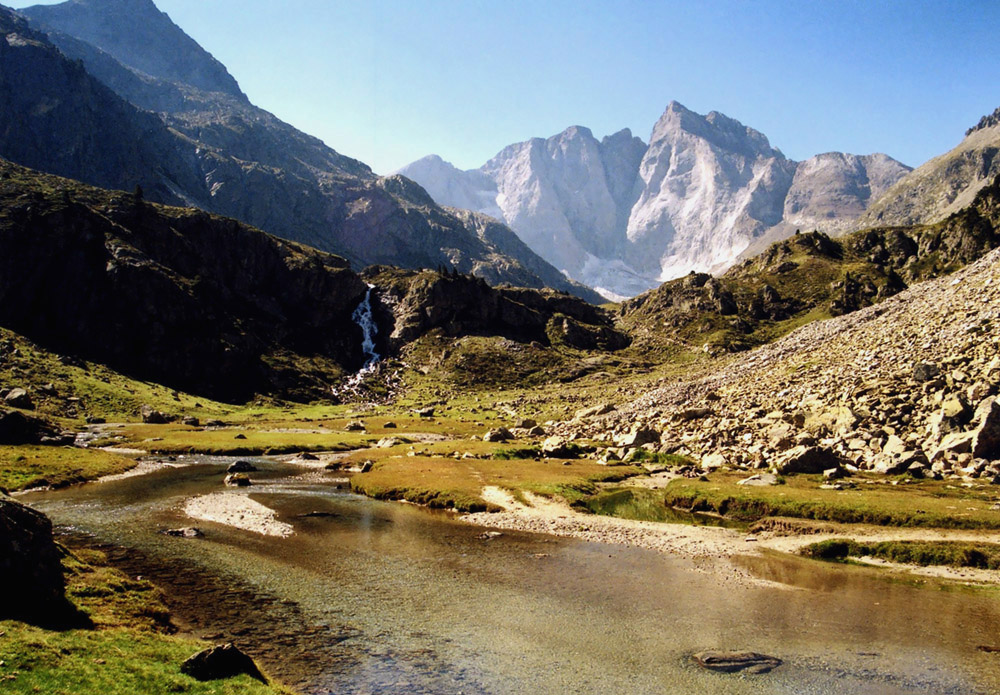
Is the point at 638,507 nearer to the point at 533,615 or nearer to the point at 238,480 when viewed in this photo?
the point at 533,615

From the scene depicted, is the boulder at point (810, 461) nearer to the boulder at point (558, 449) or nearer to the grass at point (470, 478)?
the grass at point (470, 478)

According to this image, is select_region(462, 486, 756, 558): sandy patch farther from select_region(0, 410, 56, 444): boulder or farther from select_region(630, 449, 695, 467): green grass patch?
select_region(0, 410, 56, 444): boulder

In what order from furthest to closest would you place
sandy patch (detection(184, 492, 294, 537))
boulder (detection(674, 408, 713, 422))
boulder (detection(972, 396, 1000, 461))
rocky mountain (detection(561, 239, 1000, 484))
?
boulder (detection(674, 408, 713, 422))
rocky mountain (detection(561, 239, 1000, 484))
boulder (detection(972, 396, 1000, 461))
sandy patch (detection(184, 492, 294, 537))

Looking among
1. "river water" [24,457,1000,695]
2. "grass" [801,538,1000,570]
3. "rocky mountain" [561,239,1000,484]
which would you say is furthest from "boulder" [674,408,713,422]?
"river water" [24,457,1000,695]

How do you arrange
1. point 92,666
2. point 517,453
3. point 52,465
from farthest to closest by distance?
point 517,453, point 52,465, point 92,666

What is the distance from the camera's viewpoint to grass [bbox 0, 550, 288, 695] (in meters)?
18.1

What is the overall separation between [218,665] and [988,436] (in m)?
68.9

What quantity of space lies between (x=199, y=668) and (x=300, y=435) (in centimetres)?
11197

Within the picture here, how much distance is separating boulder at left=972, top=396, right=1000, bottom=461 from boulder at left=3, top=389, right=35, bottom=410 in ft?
529

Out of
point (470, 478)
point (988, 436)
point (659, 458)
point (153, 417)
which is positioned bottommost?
point (153, 417)

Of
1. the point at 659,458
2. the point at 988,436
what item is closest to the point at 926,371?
the point at 988,436

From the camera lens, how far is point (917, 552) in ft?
131

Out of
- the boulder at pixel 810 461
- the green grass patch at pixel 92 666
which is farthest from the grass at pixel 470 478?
the green grass patch at pixel 92 666

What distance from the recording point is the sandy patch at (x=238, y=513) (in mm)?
49094
